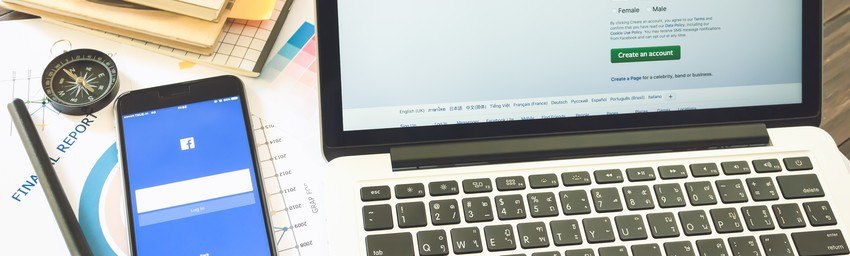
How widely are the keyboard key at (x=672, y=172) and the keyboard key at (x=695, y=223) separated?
3 centimetres

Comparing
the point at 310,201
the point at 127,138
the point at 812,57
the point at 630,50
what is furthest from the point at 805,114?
the point at 127,138

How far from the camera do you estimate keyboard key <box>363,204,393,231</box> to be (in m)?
Result: 0.45

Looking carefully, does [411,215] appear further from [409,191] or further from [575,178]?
[575,178]

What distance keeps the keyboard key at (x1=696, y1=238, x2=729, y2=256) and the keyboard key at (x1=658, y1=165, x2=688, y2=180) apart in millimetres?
52

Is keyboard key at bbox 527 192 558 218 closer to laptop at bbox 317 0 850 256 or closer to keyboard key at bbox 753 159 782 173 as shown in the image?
laptop at bbox 317 0 850 256

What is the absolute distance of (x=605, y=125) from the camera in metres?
0.51

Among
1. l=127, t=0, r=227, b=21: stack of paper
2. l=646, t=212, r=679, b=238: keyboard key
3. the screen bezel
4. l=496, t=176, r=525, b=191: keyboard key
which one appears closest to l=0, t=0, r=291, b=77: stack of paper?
l=127, t=0, r=227, b=21: stack of paper

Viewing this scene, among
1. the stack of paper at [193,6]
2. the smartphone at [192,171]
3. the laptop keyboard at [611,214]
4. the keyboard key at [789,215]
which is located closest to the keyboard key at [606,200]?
the laptop keyboard at [611,214]

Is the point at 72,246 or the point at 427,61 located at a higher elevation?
the point at 427,61

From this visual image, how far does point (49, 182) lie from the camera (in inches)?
20.4

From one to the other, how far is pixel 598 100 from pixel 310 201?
236mm

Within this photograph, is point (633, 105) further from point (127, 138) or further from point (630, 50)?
point (127, 138)

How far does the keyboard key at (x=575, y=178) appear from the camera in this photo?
478 mm

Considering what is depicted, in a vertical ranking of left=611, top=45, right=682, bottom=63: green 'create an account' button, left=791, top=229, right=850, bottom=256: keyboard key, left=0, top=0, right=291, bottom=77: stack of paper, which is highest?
left=0, top=0, right=291, bottom=77: stack of paper
